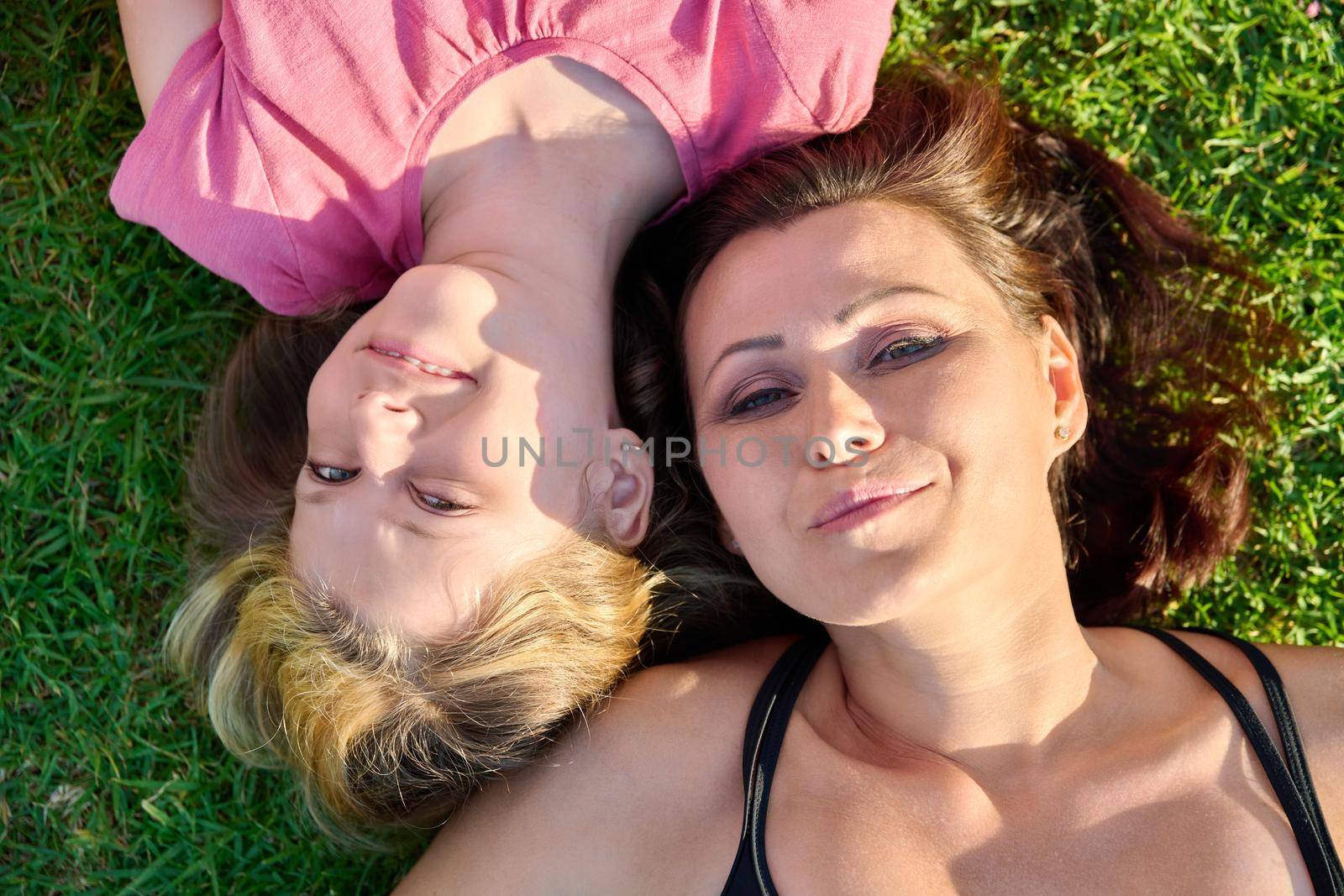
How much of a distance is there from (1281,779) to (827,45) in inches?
88.7

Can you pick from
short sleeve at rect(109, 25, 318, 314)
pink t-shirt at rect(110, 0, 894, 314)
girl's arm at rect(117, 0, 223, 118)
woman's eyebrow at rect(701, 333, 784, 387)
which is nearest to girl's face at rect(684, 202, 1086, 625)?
woman's eyebrow at rect(701, 333, 784, 387)

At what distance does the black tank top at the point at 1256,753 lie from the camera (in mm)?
2479

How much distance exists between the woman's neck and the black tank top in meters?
0.13

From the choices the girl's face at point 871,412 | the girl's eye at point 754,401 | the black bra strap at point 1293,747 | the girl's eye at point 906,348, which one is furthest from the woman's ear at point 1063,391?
the black bra strap at point 1293,747

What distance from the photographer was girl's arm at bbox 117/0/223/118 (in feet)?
9.71

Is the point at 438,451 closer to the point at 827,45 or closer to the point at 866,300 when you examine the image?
the point at 866,300

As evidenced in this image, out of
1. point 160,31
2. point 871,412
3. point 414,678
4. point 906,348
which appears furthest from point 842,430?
point 160,31

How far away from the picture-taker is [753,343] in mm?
2525

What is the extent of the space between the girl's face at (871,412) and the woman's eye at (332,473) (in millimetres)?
921

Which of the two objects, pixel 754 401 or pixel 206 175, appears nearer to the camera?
pixel 754 401

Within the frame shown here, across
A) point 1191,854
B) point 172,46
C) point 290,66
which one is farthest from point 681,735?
point 172,46

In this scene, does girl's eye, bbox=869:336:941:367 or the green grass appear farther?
the green grass

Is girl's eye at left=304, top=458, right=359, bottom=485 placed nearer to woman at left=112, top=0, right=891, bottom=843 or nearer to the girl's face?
woman at left=112, top=0, right=891, bottom=843

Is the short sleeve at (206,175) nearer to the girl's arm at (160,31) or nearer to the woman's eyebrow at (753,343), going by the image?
the girl's arm at (160,31)
